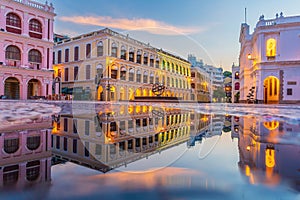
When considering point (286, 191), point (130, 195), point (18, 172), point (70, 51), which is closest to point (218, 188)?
point (286, 191)

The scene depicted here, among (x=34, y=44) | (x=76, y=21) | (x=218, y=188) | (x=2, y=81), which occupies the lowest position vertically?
(x=218, y=188)

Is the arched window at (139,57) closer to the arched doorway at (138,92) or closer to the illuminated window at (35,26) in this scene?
the arched doorway at (138,92)

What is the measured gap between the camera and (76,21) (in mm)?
38750

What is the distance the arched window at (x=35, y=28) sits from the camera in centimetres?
2383

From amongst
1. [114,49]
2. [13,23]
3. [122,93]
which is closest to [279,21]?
[114,49]

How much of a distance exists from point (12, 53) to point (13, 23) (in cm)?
284

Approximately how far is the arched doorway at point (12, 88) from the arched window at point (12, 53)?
6.67ft

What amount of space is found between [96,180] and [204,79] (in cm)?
2744

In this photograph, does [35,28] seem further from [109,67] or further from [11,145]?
[11,145]

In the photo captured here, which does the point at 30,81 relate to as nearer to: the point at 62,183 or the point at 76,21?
the point at 76,21

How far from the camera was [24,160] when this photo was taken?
1488mm

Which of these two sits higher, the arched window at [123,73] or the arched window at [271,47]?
the arched window at [271,47]

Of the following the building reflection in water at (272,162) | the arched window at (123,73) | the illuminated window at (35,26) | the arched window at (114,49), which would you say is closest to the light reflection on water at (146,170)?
the building reflection in water at (272,162)

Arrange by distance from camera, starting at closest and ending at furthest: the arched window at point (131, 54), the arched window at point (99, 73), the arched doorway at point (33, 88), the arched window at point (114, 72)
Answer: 1. the arched doorway at point (33, 88)
2. the arched window at point (99, 73)
3. the arched window at point (114, 72)
4. the arched window at point (131, 54)
